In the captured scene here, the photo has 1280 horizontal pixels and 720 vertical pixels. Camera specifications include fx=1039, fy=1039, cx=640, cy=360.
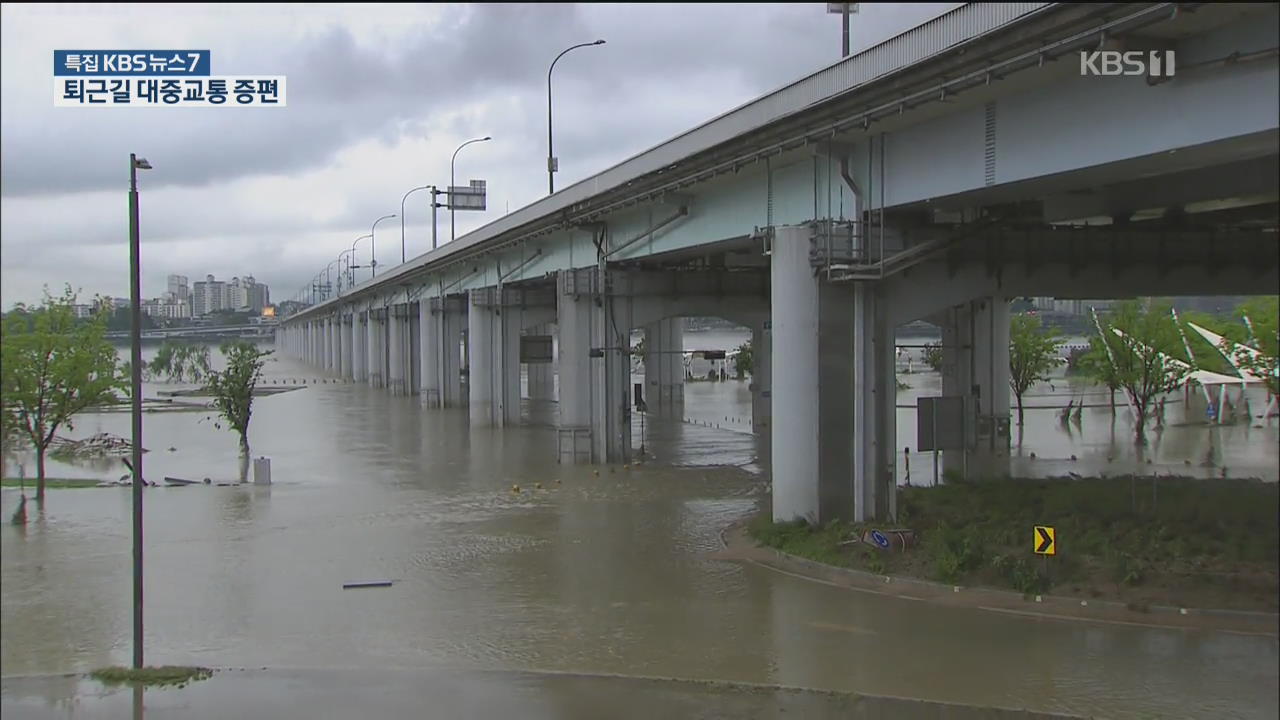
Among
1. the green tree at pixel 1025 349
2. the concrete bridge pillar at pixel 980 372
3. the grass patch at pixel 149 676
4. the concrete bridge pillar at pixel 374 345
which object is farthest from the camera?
the concrete bridge pillar at pixel 374 345

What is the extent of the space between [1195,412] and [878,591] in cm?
3653

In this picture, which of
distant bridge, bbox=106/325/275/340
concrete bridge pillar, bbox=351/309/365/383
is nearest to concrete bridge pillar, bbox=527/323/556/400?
distant bridge, bbox=106/325/275/340

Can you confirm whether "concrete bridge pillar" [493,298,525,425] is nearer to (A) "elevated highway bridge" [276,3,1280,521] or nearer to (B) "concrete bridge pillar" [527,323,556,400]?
A: (A) "elevated highway bridge" [276,3,1280,521]

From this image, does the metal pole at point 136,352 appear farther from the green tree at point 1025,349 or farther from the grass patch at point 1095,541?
the green tree at point 1025,349

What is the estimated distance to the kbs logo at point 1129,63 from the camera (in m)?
10.4

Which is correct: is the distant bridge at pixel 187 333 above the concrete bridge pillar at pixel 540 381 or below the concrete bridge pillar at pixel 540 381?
above

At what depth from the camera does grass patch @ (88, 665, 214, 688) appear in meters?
9.93

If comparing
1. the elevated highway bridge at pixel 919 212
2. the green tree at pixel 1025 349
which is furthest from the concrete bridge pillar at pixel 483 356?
the green tree at pixel 1025 349

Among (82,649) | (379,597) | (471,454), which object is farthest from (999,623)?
(471,454)

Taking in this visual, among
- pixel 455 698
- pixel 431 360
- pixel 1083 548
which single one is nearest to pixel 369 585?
pixel 455 698

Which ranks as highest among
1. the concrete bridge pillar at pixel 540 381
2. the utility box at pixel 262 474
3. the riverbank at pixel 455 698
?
the concrete bridge pillar at pixel 540 381

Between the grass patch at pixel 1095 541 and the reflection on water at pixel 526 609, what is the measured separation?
0.92 m

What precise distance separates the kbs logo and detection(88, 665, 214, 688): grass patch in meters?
11.1

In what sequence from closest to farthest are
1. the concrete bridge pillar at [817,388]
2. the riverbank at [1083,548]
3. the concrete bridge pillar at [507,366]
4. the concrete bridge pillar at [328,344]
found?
1. the riverbank at [1083,548]
2. the concrete bridge pillar at [817,388]
3. the concrete bridge pillar at [507,366]
4. the concrete bridge pillar at [328,344]
